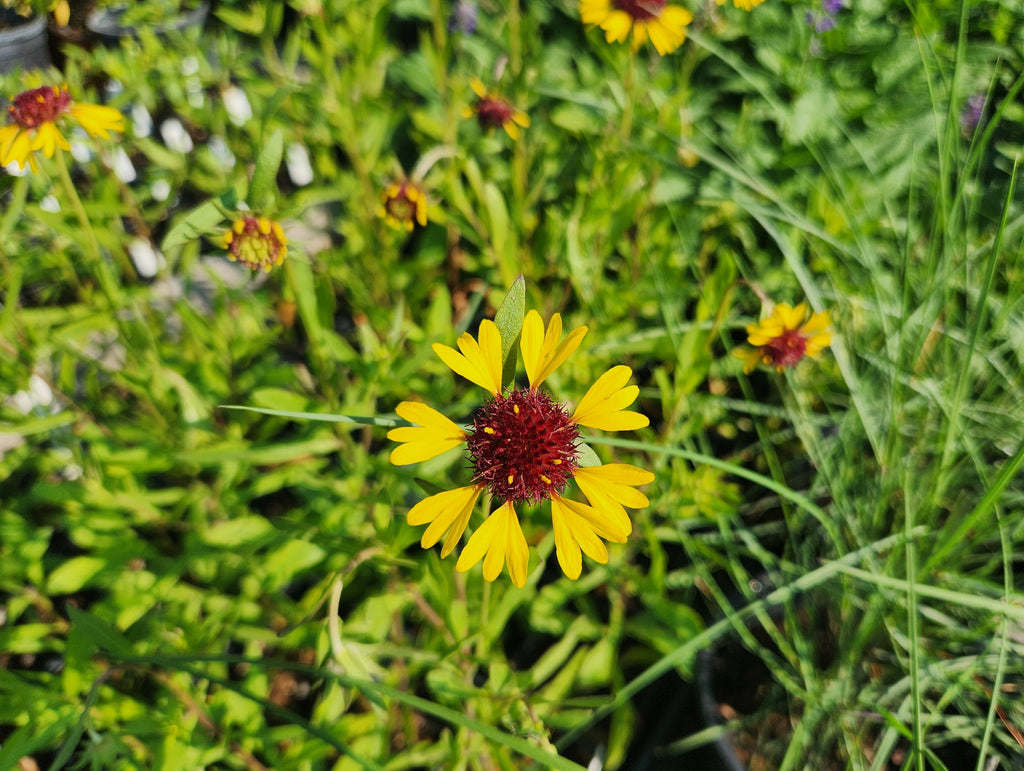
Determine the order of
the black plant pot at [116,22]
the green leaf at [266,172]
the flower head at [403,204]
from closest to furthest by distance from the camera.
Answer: the green leaf at [266,172] → the flower head at [403,204] → the black plant pot at [116,22]

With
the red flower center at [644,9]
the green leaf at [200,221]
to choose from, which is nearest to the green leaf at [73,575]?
the green leaf at [200,221]

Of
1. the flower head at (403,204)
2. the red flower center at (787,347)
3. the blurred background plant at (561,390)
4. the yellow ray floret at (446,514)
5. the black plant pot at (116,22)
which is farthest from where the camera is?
the black plant pot at (116,22)

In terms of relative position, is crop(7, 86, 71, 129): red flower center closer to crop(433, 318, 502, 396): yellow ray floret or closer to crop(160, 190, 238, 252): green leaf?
crop(160, 190, 238, 252): green leaf

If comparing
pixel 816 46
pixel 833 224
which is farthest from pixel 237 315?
pixel 816 46

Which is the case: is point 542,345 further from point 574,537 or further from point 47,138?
point 47,138

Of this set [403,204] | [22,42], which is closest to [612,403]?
[403,204]

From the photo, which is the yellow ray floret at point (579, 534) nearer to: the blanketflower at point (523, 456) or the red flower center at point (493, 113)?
the blanketflower at point (523, 456)

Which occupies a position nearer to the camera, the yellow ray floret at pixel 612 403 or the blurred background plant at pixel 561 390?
the yellow ray floret at pixel 612 403
